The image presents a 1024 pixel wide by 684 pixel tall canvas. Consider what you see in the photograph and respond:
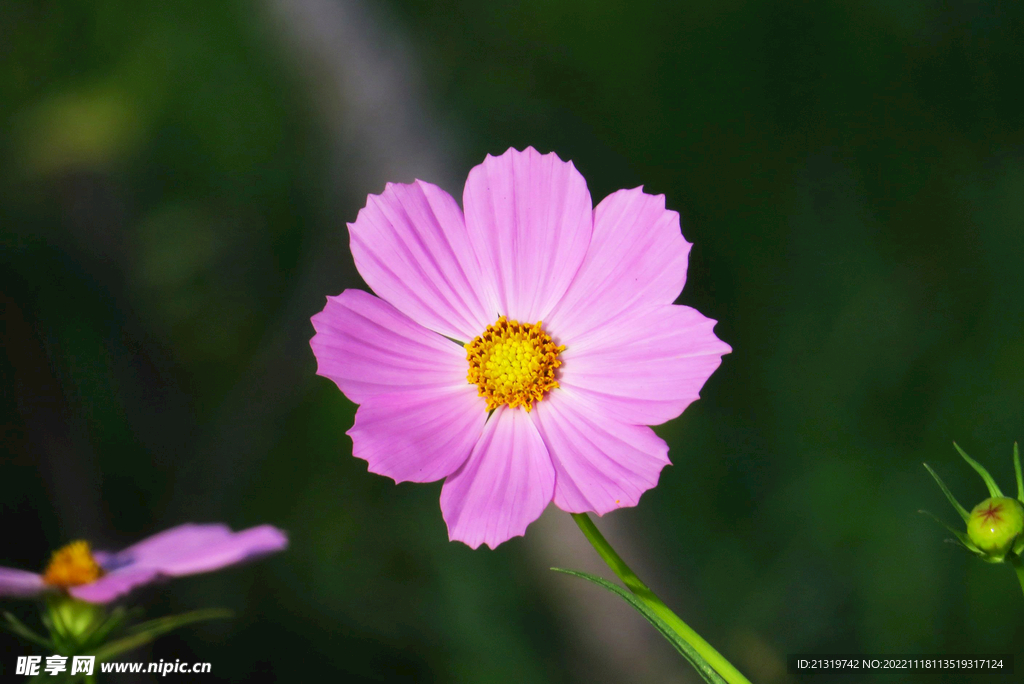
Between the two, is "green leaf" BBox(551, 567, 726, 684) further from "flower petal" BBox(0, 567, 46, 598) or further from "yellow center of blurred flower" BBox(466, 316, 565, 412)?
"flower petal" BBox(0, 567, 46, 598)

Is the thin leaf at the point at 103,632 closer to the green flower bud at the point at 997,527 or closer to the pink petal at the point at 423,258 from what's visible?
the pink petal at the point at 423,258

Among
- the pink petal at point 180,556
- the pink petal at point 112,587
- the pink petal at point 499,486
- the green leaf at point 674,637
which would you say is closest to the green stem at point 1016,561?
the green leaf at point 674,637

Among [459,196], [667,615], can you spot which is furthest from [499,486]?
[459,196]

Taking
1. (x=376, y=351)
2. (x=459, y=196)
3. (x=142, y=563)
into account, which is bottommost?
(x=142, y=563)

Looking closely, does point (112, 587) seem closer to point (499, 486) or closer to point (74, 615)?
point (74, 615)

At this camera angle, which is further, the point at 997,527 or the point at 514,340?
the point at 514,340

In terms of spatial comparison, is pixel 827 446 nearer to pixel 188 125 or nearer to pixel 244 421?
pixel 244 421

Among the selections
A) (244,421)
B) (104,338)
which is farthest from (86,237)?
(244,421)
